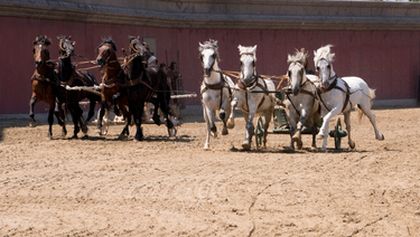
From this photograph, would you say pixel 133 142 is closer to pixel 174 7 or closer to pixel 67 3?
pixel 67 3

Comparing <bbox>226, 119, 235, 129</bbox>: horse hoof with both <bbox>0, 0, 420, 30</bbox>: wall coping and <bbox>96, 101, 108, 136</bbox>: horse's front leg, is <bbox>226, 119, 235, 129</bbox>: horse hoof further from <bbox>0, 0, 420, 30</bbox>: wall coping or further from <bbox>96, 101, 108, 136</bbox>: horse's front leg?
<bbox>0, 0, 420, 30</bbox>: wall coping

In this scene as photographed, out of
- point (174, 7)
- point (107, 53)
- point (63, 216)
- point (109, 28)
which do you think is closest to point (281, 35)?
point (174, 7)

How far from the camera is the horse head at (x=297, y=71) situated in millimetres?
16469

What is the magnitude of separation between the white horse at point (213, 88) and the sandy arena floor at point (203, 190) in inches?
29.2

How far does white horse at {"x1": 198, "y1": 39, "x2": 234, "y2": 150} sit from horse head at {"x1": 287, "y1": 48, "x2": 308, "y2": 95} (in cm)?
119

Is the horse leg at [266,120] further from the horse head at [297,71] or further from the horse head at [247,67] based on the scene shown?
the horse head at [247,67]

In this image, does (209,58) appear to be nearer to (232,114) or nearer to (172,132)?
(232,114)

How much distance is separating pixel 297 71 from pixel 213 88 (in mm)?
1621

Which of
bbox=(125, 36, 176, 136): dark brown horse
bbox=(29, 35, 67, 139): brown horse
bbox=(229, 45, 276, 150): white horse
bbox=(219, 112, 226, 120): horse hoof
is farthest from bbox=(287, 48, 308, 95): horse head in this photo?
bbox=(29, 35, 67, 139): brown horse

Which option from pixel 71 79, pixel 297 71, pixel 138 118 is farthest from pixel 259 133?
pixel 71 79

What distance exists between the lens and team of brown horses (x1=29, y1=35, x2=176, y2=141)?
19.0 meters

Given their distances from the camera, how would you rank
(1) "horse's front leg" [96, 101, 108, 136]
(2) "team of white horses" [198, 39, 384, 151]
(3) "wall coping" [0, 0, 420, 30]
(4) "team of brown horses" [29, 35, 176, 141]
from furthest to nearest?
(3) "wall coping" [0, 0, 420, 30]
(1) "horse's front leg" [96, 101, 108, 136]
(4) "team of brown horses" [29, 35, 176, 141]
(2) "team of white horses" [198, 39, 384, 151]

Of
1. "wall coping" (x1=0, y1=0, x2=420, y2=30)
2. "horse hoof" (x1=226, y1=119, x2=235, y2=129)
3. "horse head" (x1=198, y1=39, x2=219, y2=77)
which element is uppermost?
"wall coping" (x1=0, y1=0, x2=420, y2=30)

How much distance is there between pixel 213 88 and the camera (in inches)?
658
